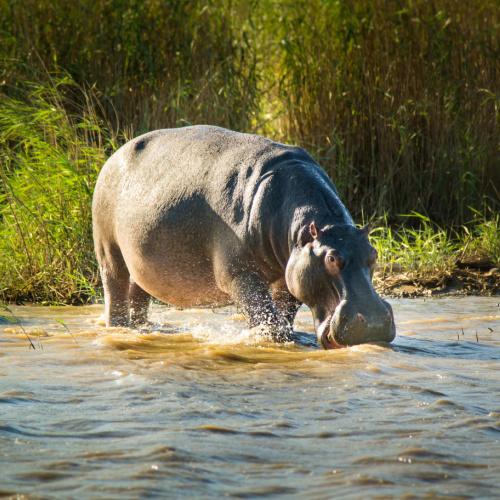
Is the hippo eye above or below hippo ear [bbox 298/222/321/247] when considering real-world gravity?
below

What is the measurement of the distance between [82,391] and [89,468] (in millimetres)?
958

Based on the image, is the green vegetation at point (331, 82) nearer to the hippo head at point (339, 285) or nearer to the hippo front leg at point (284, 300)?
the hippo front leg at point (284, 300)

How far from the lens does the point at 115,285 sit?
549 cm

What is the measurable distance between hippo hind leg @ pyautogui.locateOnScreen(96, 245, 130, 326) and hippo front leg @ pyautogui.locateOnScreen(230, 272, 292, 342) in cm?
100

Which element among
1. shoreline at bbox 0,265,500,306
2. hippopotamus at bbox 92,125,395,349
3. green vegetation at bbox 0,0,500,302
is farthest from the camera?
green vegetation at bbox 0,0,500,302

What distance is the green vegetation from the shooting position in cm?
781

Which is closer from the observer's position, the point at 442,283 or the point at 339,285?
the point at 339,285

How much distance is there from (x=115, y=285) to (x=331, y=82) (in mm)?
3200

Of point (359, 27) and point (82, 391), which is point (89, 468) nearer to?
point (82, 391)

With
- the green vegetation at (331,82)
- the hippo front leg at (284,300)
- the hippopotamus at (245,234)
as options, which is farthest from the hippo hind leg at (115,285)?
the green vegetation at (331,82)

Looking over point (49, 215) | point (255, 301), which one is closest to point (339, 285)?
point (255, 301)

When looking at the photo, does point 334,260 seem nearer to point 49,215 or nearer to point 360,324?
point 360,324

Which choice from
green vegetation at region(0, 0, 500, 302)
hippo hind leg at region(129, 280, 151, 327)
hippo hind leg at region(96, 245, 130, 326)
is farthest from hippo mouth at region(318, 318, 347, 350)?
green vegetation at region(0, 0, 500, 302)

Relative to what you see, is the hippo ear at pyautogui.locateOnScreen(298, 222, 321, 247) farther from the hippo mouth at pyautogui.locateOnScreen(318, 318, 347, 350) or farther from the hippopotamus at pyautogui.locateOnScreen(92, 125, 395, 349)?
the hippo mouth at pyautogui.locateOnScreen(318, 318, 347, 350)
